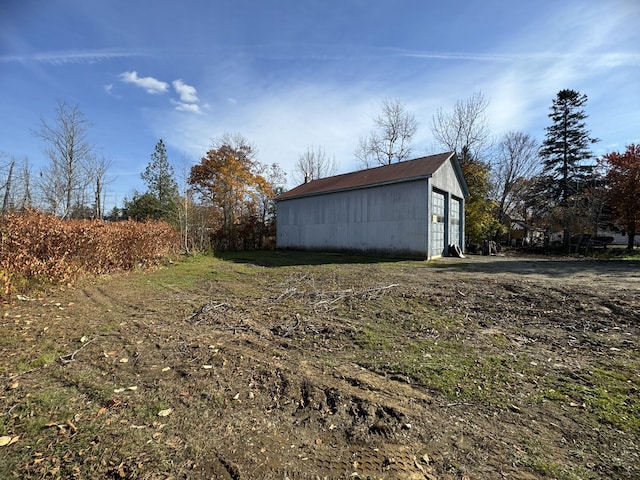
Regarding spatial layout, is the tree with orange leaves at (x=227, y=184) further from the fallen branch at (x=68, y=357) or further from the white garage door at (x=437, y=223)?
the fallen branch at (x=68, y=357)

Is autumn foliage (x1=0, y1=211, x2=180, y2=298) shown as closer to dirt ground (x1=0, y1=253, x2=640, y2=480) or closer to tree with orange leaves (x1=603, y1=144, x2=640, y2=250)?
dirt ground (x1=0, y1=253, x2=640, y2=480)

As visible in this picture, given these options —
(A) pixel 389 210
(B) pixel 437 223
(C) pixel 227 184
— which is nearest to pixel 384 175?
(A) pixel 389 210

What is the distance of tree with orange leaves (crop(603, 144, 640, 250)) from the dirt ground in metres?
21.7

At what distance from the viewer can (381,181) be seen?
15.7 metres

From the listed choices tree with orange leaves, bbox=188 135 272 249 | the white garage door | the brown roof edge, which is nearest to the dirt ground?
the white garage door

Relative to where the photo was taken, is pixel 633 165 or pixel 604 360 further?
pixel 633 165

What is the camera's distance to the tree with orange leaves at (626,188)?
20406 millimetres

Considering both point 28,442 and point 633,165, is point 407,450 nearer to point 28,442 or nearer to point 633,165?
point 28,442

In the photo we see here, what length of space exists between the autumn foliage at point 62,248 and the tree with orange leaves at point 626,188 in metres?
28.5

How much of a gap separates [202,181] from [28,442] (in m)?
25.3

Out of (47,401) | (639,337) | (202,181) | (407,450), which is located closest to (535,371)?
(407,450)

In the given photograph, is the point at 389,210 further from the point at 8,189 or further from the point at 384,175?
the point at 8,189

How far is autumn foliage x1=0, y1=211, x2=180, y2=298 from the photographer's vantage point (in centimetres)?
639

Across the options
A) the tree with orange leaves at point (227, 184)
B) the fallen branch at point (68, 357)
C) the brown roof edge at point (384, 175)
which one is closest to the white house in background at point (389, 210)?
the brown roof edge at point (384, 175)
